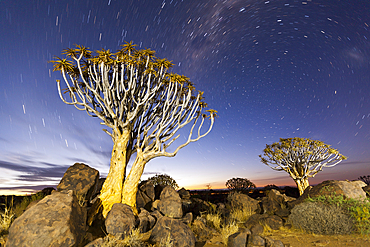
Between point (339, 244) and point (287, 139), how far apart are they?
13.0m

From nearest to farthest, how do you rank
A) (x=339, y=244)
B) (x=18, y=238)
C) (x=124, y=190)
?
(x=18, y=238), (x=339, y=244), (x=124, y=190)

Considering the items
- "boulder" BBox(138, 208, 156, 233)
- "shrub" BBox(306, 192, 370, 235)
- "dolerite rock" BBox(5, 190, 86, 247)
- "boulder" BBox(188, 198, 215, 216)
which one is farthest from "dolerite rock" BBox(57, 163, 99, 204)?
"shrub" BBox(306, 192, 370, 235)

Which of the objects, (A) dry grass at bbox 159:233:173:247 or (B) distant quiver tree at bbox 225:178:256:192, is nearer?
(A) dry grass at bbox 159:233:173:247

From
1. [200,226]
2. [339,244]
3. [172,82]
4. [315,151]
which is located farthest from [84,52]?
[315,151]

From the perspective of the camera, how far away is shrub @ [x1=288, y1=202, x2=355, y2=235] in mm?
6824

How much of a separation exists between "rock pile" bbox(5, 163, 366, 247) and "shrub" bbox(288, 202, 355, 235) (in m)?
0.04

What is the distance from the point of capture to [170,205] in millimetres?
8156

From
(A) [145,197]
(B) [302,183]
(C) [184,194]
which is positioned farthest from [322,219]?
(B) [302,183]

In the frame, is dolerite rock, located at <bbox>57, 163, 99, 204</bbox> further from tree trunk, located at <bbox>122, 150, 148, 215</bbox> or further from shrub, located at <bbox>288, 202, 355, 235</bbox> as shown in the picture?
shrub, located at <bbox>288, 202, 355, 235</bbox>

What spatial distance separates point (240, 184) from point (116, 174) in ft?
53.2

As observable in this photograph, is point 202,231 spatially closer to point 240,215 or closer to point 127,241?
point 127,241

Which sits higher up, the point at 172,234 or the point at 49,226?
the point at 49,226

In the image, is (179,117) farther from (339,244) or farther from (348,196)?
(348,196)

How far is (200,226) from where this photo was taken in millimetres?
7742
